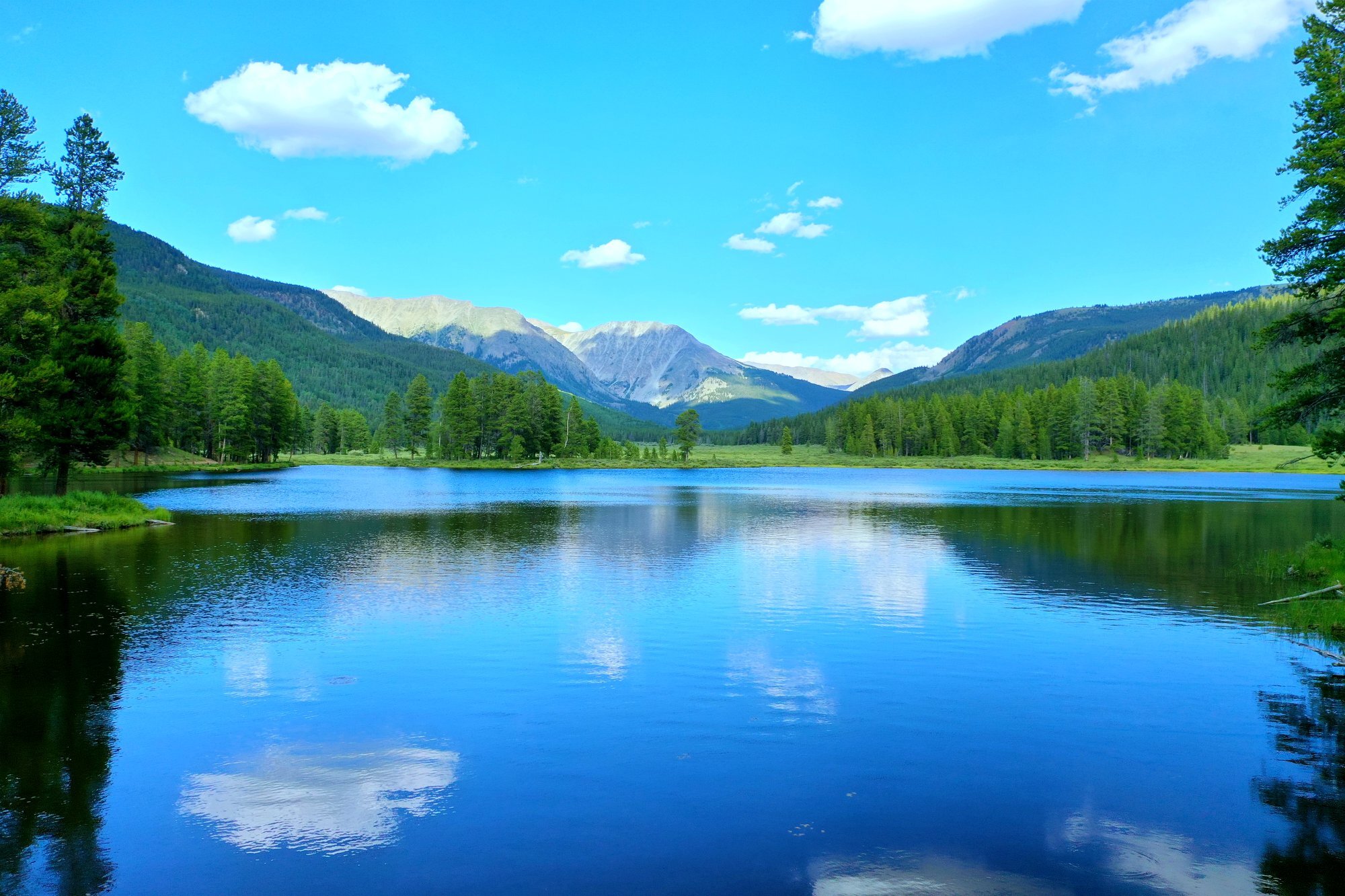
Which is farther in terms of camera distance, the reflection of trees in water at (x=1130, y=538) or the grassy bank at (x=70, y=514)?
the grassy bank at (x=70, y=514)

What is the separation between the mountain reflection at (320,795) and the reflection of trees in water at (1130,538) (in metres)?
28.0

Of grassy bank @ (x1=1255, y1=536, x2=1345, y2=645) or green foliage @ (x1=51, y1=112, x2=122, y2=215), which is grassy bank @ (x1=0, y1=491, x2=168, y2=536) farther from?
grassy bank @ (x1=1255, y1=536, x2=1345, y2=645)

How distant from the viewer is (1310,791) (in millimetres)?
13070

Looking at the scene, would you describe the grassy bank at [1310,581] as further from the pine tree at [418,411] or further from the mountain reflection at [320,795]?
the pine tree at [418,411]

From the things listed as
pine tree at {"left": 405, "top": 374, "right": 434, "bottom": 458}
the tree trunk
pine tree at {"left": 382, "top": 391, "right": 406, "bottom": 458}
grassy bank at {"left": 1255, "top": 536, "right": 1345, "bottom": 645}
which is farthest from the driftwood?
pine tree at {"left": 382, "top": 391, "right": 406, "bottom": 458}

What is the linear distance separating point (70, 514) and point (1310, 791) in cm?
5549

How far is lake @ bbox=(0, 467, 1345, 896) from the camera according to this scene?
10625mm

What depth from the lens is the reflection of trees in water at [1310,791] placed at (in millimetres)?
10469

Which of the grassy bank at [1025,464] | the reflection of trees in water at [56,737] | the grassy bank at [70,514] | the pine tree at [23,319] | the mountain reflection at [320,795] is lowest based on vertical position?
the mountain reflection at [320,795]

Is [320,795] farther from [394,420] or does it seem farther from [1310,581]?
[394,420]

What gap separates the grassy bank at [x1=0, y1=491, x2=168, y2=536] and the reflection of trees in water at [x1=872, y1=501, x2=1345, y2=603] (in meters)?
49.3

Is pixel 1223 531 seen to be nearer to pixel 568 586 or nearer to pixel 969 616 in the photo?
pixel 969 616

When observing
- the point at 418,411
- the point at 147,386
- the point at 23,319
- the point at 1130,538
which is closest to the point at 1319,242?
the point at 1130,538

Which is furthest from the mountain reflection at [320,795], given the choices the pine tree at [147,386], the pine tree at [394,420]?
the pine tree at [394,420]
